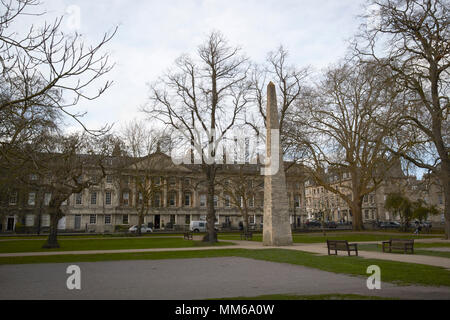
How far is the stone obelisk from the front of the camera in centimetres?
2373

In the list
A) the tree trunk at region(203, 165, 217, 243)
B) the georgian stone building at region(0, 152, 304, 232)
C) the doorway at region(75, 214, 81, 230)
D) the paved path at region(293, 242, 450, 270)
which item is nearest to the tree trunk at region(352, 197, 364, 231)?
the georgian stone building at region(0, 152, 304, 232)

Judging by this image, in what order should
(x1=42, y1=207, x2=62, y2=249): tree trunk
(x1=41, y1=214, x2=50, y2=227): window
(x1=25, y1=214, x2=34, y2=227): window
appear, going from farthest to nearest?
(x1=41, y1=214, x2=50, y2=227): window → (x1=25, y1=214, x2=34, y2=227): window → (x1=42, y1=207, x2=62, y2=249): tree trunk

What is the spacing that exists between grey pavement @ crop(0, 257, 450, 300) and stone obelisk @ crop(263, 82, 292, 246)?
1031 centimetres

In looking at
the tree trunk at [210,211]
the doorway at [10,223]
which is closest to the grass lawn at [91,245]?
the tree trunk at [210,211]

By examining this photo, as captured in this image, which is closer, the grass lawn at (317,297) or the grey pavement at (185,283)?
A: the grass lawn at (317,297)

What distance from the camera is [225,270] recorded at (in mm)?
12672

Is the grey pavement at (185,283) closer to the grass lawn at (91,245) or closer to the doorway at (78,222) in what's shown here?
the grass lawn at (91,245)

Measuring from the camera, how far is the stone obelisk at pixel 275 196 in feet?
77.9

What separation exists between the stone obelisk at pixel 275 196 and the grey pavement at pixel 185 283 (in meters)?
10.3

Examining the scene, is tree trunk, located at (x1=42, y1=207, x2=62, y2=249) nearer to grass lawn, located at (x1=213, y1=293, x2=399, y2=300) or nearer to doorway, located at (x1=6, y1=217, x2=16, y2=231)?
grass lawn, located at (x1=213, y1=293, x2=399, y2=300)

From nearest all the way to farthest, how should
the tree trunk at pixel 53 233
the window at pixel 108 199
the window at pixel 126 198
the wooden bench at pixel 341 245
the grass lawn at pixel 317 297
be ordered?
1. the grass lawn at pixel 317 297
2. the wooden bench at pixel 341 245
3. the tree trunk at pixel 53 233
4. the window at pixel 126 198
5. the window at pixel 108 199
